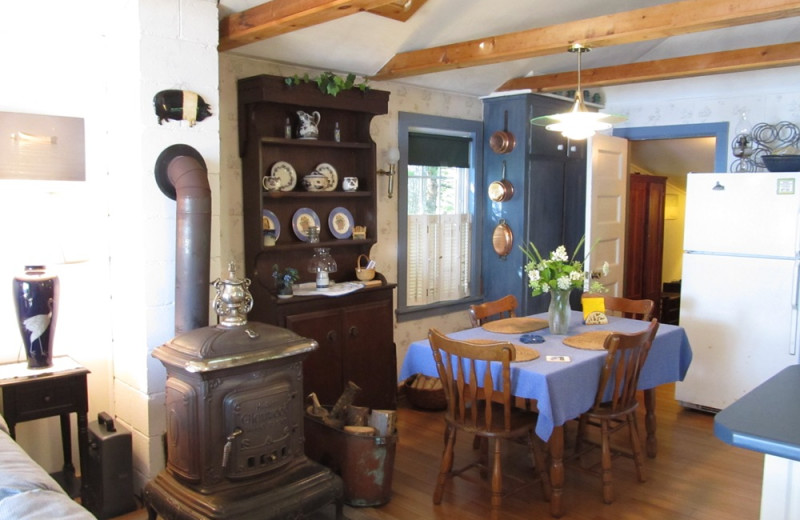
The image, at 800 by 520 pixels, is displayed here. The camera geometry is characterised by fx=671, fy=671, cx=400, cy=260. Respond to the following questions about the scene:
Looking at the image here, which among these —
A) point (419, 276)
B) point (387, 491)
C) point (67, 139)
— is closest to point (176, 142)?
point (67, 139)

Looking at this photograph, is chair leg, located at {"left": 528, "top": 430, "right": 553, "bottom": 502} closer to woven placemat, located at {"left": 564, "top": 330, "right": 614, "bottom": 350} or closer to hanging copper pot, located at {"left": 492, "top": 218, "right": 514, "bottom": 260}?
woven placemat, located at {"left": 564, "top": 330, "right": 614, "bottom": 350}

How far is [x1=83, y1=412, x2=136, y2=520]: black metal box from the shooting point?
2.96 metres

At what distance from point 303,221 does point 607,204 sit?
8.26ft

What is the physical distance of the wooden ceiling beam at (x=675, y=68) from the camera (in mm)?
4188

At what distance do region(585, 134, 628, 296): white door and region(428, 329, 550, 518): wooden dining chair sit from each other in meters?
2.07

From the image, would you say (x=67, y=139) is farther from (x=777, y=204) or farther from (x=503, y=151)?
(x=777, y=204)

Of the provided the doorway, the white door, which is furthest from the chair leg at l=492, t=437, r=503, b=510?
the doorway

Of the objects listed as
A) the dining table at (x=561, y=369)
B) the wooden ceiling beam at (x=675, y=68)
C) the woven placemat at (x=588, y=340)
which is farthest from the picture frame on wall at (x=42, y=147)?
the wooden ceiling beam at (x=675, y=68)

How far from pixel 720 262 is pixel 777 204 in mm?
504

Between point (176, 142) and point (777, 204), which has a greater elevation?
point (176, 142)

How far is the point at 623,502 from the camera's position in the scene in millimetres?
3230

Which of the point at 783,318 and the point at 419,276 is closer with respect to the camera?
the point at 783,318

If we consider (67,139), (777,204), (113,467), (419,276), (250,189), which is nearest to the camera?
(113,467)

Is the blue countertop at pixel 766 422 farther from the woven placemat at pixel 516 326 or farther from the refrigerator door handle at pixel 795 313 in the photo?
the refrigerator door handle at pixel 795 313
